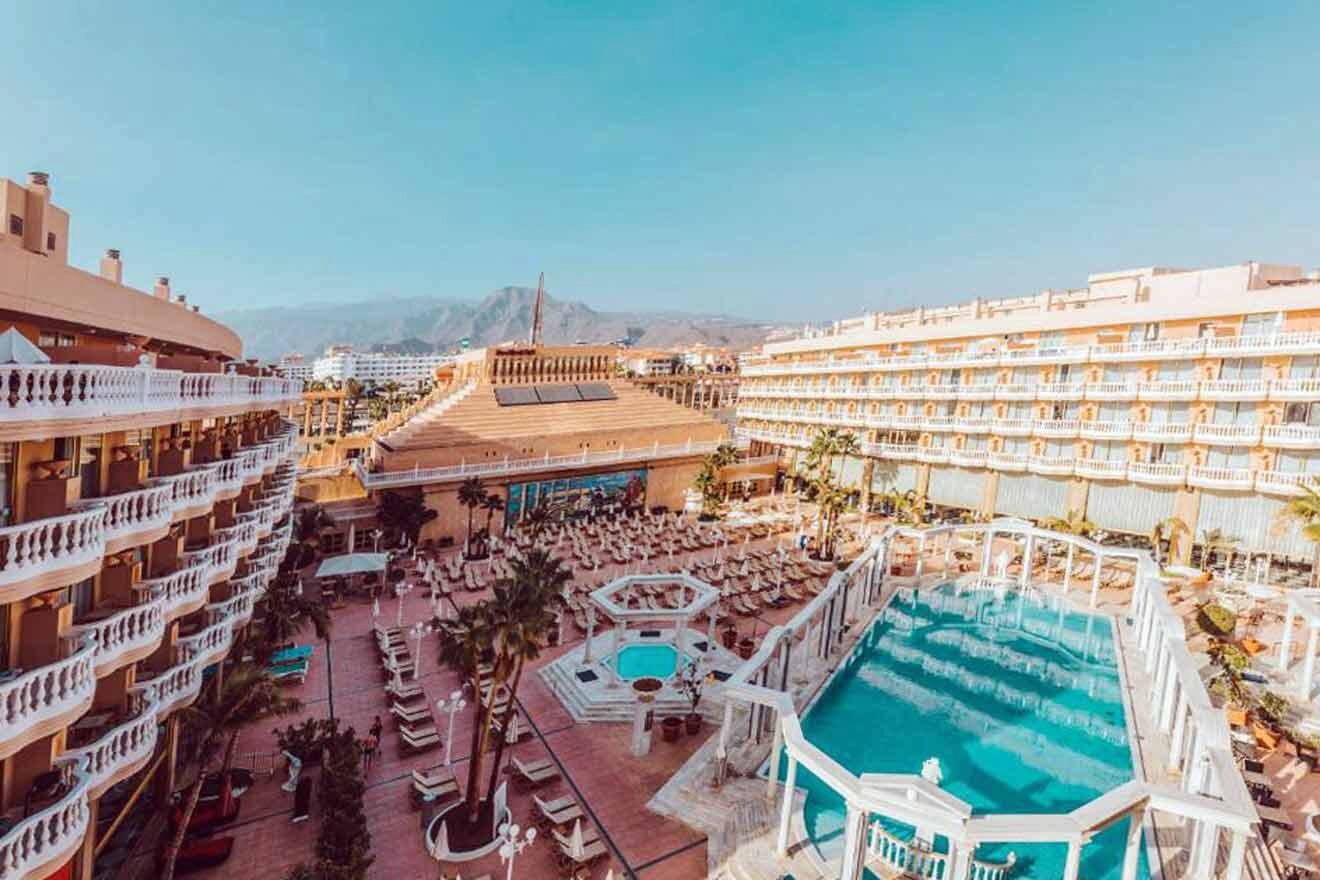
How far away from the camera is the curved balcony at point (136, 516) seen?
11.8 metres

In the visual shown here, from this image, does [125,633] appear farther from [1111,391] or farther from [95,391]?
[1111,391]

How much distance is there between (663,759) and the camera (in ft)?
60.4

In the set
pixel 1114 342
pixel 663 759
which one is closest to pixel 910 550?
pixel 1114 342

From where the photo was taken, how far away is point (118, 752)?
11.7m

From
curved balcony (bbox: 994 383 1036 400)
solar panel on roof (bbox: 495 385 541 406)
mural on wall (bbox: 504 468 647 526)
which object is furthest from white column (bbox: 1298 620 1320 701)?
solar panel on roof (bbox: 495 385 541 406)

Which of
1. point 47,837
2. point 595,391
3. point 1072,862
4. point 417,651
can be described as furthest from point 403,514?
point 1072,862

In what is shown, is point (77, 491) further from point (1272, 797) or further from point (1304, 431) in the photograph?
point (1304, 431)

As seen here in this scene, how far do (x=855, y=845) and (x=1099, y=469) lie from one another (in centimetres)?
3434

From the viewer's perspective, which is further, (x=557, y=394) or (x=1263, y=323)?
(x=557, y=394)

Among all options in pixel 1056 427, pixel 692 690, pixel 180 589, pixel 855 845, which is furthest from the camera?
pixel 1056 427

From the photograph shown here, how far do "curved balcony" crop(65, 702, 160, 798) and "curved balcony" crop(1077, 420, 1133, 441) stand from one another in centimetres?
4445

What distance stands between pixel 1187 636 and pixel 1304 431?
12.6 m

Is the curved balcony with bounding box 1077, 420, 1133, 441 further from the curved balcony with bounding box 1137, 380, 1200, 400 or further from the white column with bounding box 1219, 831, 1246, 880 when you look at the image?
the white column with bounding box 1219, 831, 1246, 880

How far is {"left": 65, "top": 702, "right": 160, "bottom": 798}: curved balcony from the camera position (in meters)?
11.1
